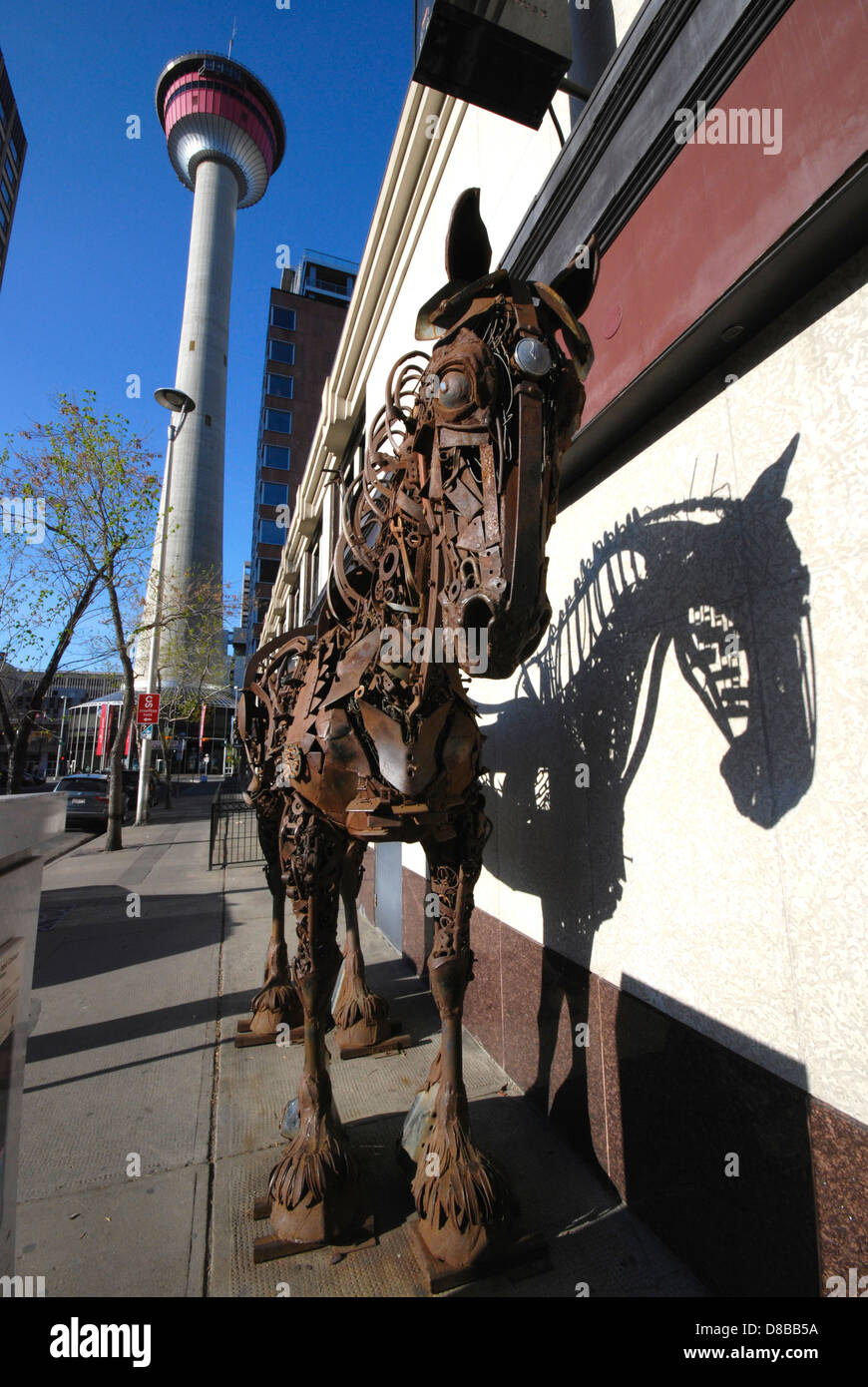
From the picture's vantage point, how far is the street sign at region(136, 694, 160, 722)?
15805mm

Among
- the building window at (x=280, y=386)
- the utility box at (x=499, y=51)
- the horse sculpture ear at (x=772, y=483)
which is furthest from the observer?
the building window at (x=280, y=386)

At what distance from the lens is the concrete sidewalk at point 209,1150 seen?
243cm

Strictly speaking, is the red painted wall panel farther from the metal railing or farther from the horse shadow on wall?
the metal railing

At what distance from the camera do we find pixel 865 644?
179 cm

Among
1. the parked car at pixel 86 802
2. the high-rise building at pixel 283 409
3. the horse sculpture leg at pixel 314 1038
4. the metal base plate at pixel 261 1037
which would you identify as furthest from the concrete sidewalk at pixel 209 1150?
the high-rise building at pixel 283 409

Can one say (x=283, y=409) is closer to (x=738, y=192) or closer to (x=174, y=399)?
(x=174, y=399)

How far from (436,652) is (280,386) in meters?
44.8

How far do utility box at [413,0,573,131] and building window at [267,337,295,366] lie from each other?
43.4 m

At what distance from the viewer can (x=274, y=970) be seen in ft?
16.0

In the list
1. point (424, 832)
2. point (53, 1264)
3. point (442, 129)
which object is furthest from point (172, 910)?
point (442, 129)

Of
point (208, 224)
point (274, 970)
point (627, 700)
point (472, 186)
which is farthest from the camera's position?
point (208, 224)

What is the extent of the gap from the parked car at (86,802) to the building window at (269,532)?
20961 millimetres

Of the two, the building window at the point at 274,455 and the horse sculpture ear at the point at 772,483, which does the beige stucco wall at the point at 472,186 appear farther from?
the building window at the point at 274,455

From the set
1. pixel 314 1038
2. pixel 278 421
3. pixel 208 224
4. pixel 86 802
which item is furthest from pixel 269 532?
pixel 208 224
